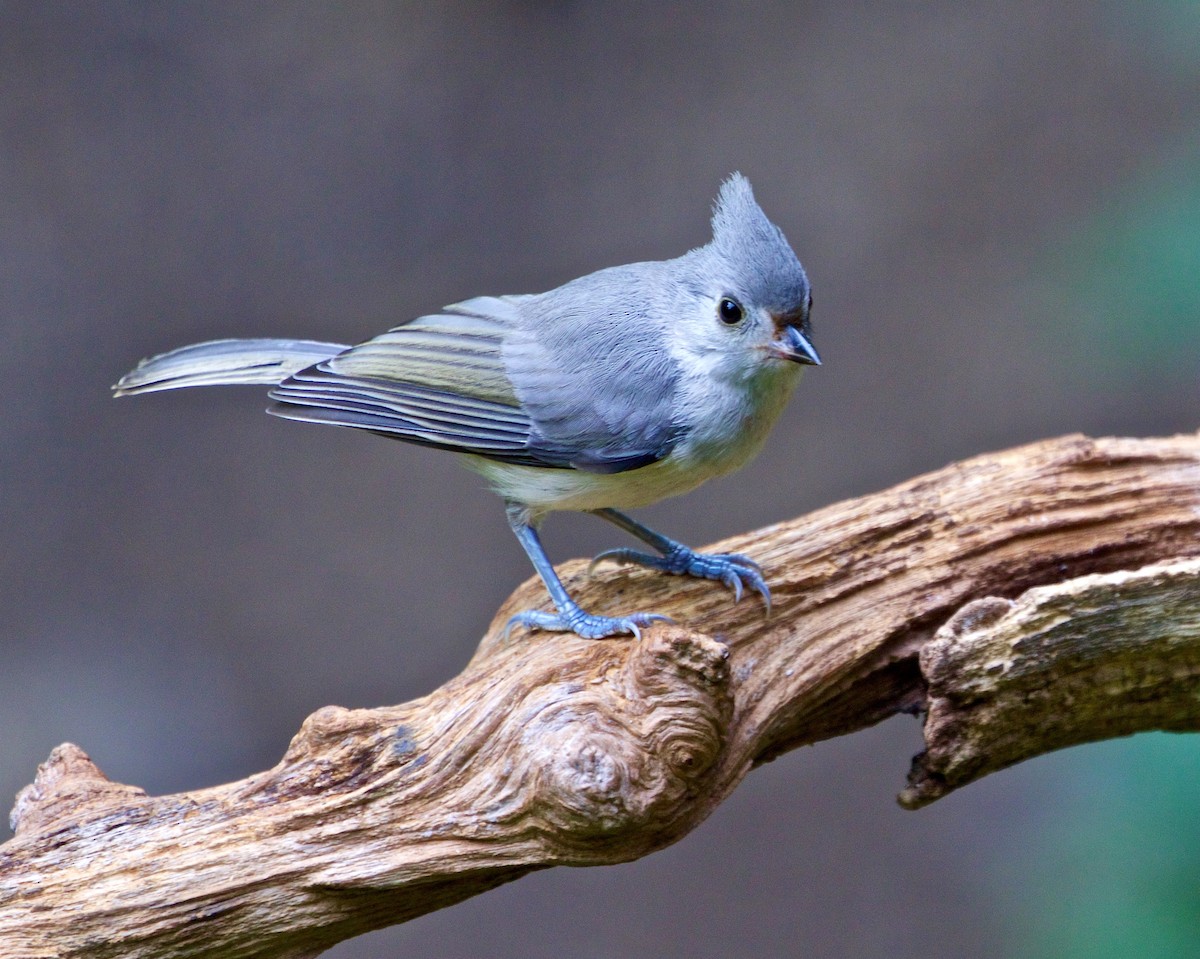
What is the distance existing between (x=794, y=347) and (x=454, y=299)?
2939mm

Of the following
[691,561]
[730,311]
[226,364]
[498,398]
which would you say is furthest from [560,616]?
[226,364]

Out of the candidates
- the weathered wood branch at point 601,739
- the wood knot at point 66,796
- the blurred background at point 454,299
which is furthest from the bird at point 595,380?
the blurred background at point 454,299

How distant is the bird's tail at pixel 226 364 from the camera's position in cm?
311

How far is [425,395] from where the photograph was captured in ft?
9.64

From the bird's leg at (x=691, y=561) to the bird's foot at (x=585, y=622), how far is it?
0.64 feet

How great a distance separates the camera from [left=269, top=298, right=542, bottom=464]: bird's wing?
2.89 meters

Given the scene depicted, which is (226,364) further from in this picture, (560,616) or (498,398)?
(560,616)

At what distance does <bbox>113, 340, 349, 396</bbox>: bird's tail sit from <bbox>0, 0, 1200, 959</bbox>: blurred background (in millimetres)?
1992

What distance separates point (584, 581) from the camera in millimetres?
3182

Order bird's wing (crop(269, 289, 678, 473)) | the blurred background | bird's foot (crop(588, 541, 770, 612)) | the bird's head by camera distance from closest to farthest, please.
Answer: the bird's head → bird's wing (crop(269, 289, 678, 473)) → bird's foot (crop(588, 541, 770, 612)) → the blurred background

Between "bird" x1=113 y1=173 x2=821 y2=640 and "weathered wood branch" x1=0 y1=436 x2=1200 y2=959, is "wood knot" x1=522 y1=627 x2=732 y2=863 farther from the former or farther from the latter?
"bird" x1=113 y1=173 x2=821 y2=640

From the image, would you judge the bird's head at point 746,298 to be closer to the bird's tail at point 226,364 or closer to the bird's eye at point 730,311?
the bird's eye at point 730,311

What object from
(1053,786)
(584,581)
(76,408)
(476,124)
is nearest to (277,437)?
(76,408)

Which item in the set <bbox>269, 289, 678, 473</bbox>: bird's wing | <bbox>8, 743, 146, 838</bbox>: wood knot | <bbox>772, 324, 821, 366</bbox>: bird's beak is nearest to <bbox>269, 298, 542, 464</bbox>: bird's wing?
<bbox>269, 289, 678, 473</bbox>: bird's wing
